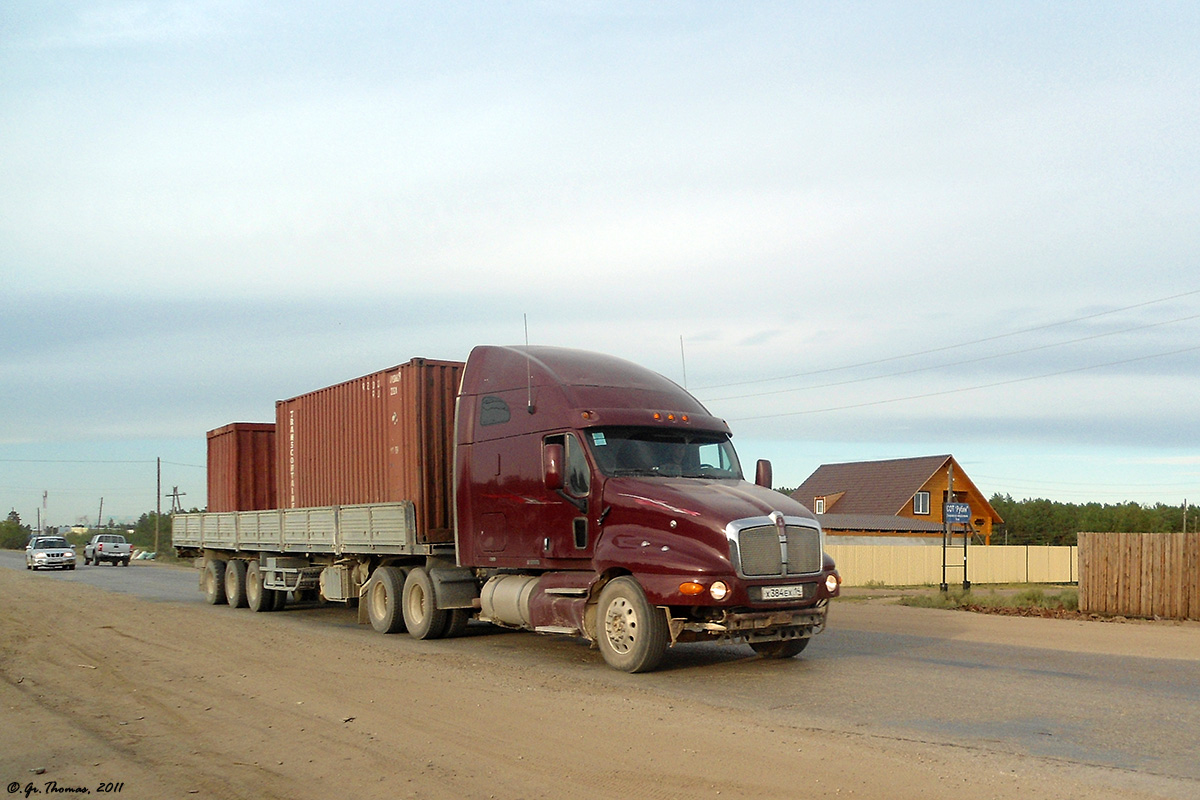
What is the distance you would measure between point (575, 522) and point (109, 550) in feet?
159

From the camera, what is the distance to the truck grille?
11148mm

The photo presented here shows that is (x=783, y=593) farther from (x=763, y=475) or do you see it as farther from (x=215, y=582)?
(x=215, y=582)

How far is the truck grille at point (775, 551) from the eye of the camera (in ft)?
36.6

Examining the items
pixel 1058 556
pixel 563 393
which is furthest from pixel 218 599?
pixel 1058 556

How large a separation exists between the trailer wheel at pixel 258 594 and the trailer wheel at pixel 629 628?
37.9 feet

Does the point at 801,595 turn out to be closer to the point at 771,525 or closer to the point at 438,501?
the point at 771,525

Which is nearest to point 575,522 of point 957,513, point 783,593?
point 783,593

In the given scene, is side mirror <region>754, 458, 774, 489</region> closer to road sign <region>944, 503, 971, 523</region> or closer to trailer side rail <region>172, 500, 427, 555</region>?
trailer side rail <region>172, 500, 427, 555</region>

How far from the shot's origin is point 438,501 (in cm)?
1552

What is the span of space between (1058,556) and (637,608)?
39874mm

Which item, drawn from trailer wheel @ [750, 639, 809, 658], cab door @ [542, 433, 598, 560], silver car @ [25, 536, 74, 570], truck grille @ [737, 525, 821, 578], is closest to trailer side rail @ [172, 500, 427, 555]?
cab door @ [542, 433, 598, 560]

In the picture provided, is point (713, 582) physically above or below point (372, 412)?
below

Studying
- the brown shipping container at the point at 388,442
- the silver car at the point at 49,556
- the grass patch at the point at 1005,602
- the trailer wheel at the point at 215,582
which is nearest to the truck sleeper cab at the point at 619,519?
the brown shipping container at the point at 388,442

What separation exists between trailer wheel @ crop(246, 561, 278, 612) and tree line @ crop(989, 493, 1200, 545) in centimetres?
6085
